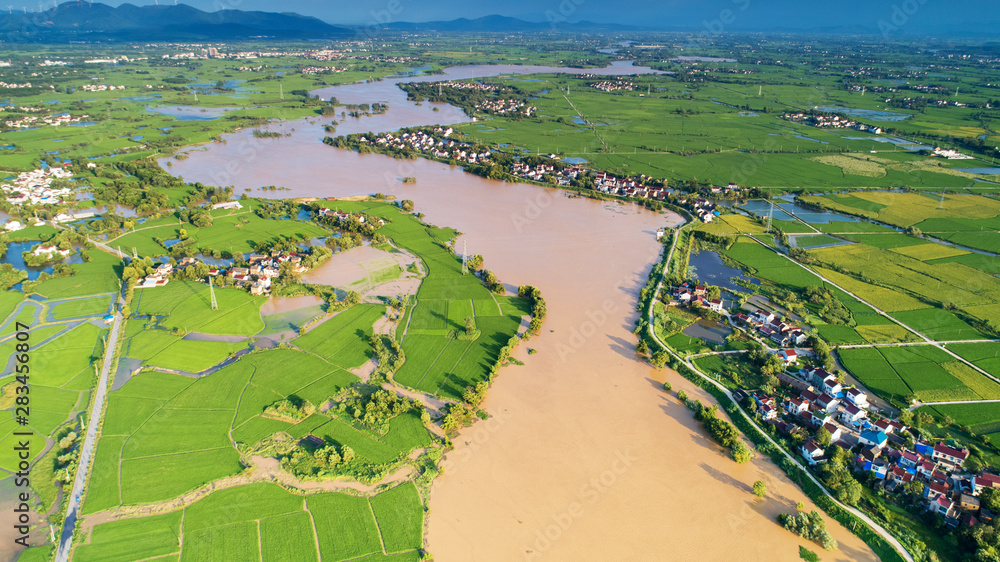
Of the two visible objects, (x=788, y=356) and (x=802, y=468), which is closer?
(x=802, y=468)

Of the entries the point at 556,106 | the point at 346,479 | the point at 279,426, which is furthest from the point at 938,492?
the point at 556,106

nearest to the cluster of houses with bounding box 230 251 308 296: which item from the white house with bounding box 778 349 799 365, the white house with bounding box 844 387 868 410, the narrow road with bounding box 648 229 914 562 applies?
the narrow road with bounding box 648 229 914 562

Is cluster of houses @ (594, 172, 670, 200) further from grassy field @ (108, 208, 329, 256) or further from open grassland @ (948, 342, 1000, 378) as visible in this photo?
grassy field @ (108, 208, 329, 256)

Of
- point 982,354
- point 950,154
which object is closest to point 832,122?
point 950,154

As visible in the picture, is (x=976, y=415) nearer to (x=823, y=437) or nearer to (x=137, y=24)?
(x=823, y=437)

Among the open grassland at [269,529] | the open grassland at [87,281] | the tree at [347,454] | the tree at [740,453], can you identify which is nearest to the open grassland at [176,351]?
the open grassland at [87,281]
